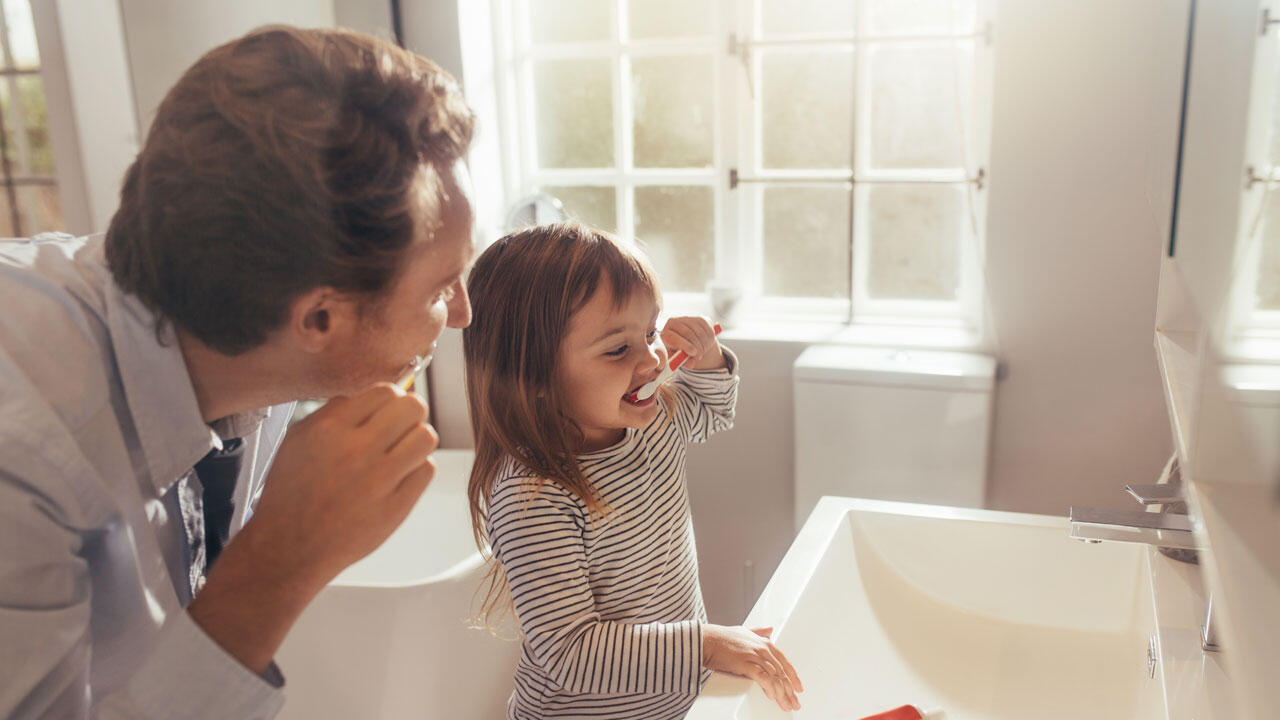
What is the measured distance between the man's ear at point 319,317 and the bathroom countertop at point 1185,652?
735 millimetres

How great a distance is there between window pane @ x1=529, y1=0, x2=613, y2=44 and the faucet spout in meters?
1.91

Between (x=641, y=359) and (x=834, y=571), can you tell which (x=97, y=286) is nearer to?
(x=641, y=359)

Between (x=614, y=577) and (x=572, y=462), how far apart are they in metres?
0.15

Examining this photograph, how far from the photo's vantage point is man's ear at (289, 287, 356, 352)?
0.80 m

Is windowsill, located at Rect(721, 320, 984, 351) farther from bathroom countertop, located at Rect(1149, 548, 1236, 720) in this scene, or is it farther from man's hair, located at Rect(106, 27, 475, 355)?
man's hair, located at Rect(106, 27, 475, 355)

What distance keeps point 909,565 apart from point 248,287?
3.26 ft

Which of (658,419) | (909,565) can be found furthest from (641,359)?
(909,565)

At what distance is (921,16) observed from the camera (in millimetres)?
2232

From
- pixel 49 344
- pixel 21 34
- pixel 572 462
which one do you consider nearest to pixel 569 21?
pixel 21 34

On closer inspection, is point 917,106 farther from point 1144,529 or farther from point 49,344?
point 49,344

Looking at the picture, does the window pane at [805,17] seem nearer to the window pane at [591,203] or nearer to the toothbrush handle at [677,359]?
the window pane at [591,203]

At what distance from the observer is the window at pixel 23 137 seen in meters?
1.85

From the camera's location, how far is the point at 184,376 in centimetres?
81

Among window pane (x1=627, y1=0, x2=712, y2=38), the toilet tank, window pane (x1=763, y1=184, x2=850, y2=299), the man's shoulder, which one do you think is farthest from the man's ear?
window pane (x1=627, y1=0, x2=712, y2=38)
